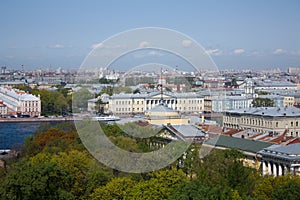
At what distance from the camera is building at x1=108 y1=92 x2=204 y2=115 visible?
14961 millimetres

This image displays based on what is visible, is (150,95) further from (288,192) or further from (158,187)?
(288,192)

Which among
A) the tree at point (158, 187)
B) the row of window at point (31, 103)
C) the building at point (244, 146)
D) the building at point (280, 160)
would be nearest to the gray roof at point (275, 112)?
the building at point (244, 146)

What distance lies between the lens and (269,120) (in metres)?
16.7

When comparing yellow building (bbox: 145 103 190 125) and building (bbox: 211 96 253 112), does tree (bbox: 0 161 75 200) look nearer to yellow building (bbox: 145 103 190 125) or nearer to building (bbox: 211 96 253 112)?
yellow building (bbox: 145 103 190 125)

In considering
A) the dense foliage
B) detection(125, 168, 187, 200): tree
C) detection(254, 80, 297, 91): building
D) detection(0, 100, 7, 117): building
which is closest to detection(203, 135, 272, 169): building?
the dense foliage

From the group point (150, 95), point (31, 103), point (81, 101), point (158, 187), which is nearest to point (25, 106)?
point (31, 103)

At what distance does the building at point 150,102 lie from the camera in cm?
1496

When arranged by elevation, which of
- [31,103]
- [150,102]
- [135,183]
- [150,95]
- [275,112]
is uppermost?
[150,95]

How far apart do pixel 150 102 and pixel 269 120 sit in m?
3.94

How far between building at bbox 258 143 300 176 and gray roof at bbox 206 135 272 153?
0.38 m

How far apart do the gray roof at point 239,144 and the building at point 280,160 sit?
14.9 inches

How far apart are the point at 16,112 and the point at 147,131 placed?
1972 centimetres

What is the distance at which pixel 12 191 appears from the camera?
7.18 m

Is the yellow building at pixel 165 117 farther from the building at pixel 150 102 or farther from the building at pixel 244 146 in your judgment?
the building at pixel 244 146
